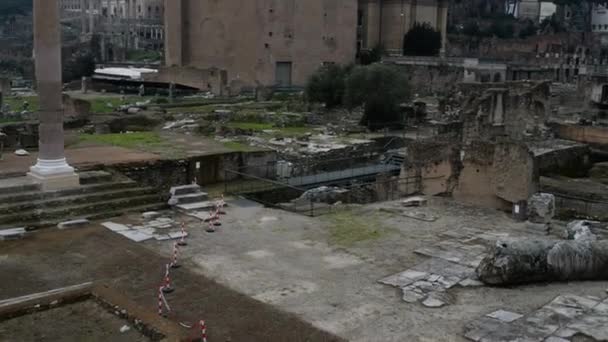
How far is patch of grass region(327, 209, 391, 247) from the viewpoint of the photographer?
42.3ft

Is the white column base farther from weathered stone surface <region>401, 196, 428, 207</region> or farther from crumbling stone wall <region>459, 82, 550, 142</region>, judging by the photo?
crumbling stone wall <region>459, 82, 550, 142</region>

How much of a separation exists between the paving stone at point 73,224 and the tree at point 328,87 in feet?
83.8

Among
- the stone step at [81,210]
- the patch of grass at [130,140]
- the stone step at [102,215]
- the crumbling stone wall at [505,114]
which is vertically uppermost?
the crumbling stone wall at [505,114]

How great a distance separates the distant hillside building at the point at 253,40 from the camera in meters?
51.2

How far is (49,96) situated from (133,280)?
6.34 meters

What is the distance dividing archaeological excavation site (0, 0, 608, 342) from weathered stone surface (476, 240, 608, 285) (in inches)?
1.0

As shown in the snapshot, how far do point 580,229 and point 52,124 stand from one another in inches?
432

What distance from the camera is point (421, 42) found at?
6397cm

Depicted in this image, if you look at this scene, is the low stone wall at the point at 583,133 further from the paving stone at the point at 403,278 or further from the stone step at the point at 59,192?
the stone step at the point at 59,192

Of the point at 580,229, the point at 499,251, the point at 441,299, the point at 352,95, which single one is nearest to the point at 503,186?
the point at 580,229

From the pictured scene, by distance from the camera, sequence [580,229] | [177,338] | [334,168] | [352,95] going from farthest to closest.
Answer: [352,95], [334,168], [580,229], [177,338]

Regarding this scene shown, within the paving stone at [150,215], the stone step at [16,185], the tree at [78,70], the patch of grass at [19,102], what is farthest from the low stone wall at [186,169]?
the tree at [78,70]

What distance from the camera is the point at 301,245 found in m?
12.5

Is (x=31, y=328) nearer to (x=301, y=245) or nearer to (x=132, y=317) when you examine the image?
(x=132, y=317)
